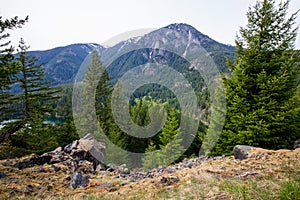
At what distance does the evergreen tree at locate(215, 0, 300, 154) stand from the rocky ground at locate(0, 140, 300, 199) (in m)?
3.64

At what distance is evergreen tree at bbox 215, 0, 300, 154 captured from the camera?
387 inches

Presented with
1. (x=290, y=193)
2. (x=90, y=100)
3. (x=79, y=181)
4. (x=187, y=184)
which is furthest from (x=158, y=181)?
(x=90, y=100)

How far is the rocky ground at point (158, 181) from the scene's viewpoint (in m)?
3.34

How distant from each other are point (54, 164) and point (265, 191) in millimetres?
7463

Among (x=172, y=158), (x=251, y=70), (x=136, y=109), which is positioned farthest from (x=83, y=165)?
(x=136, y=109)

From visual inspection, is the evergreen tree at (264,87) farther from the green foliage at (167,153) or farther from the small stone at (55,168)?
the green foliage at (167,153)

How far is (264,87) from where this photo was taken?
992 cm

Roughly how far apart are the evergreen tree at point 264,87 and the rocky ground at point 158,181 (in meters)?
3.64

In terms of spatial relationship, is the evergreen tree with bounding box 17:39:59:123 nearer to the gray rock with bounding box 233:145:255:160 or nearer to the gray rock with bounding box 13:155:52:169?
the gray rock with bounding box 13:155:52:169

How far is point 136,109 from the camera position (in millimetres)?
33156

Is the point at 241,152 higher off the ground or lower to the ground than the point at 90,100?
lower

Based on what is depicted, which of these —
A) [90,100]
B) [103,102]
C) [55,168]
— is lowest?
[55,168]

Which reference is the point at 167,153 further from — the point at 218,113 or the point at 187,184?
the point at 187,184

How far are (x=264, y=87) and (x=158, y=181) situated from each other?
26.5 feet
